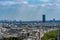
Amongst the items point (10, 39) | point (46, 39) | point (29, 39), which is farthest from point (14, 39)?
point (46, 39)

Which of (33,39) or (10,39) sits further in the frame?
(33,39)

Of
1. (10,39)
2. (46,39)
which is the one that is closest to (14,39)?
(10,39)

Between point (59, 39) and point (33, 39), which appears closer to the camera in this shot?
point (59, 39)

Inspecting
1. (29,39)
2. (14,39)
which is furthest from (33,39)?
(14,39)

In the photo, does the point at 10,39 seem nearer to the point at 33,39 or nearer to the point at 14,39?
the point at 14,39

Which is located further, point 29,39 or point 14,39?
point 29,39

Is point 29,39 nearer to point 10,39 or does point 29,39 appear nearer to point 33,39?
point 33,39

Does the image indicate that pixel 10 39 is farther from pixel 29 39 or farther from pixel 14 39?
pixel 29 39
